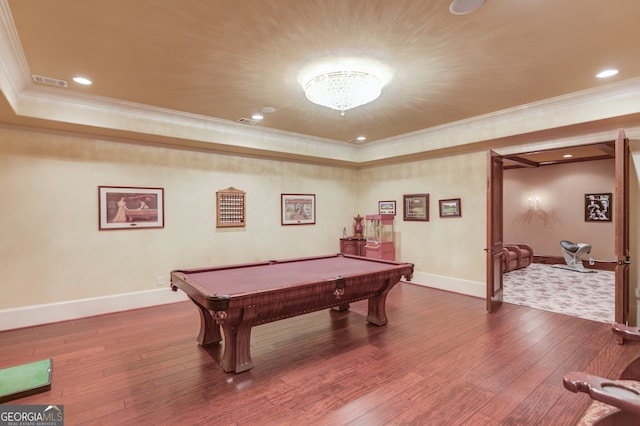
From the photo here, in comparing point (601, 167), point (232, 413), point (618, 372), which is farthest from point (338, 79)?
point (601, 167)

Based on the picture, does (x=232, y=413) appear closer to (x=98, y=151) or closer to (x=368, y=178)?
(x=98, y=151)

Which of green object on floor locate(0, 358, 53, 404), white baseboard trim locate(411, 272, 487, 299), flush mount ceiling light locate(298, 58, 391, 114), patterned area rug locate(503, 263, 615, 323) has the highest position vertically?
flush mount ceiling light locate(298, 58, 391, 114)

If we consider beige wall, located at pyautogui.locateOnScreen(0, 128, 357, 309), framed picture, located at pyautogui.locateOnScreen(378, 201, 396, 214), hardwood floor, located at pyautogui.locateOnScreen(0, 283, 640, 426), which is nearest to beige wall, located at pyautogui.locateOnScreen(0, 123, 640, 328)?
beige wall, located at pyautogui.locateOnScreen(0, 128, 357, 309)

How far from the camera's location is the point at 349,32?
2609 millimetres

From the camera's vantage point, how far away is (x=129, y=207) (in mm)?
4723

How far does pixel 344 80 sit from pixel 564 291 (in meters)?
5.80

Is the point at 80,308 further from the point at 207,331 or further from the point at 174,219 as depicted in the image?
the point at 207,331

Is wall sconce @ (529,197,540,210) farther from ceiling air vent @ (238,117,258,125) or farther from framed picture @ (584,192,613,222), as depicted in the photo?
ceiling air vent @ (238,117,258,125)

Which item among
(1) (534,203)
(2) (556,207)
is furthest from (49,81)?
(2) (556,207)

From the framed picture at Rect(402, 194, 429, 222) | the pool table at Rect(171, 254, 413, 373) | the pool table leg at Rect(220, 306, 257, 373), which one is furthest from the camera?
the framed picture at Rect(402, 194, 429, 222)

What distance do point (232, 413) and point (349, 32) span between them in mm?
3164

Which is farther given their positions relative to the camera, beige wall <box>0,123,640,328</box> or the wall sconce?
the wall sconce

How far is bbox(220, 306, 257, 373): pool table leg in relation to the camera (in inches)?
111

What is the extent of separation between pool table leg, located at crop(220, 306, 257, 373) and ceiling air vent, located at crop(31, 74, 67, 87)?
10.9 ft
